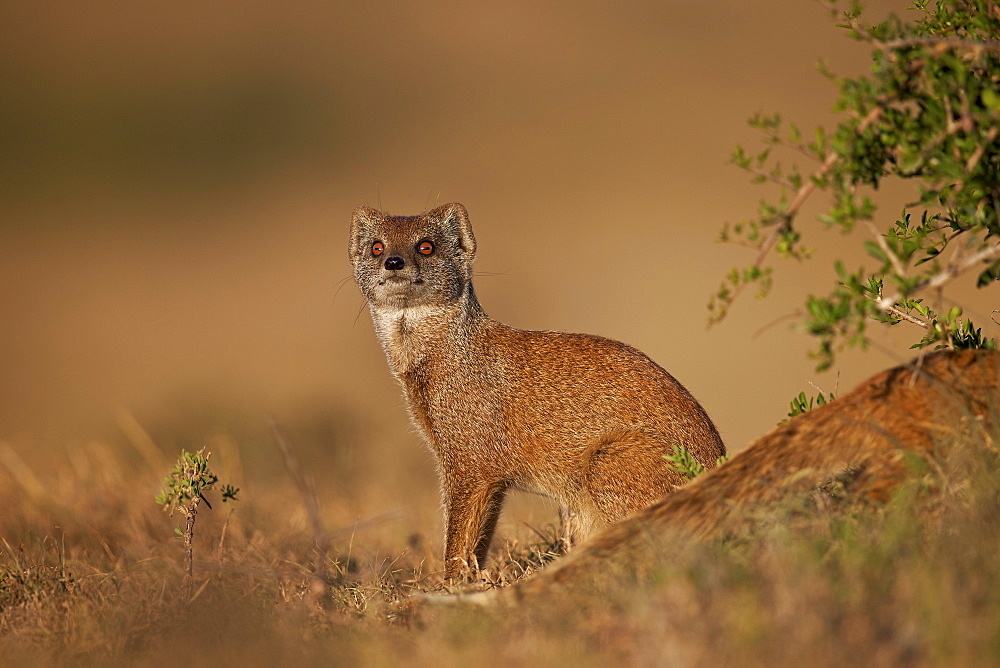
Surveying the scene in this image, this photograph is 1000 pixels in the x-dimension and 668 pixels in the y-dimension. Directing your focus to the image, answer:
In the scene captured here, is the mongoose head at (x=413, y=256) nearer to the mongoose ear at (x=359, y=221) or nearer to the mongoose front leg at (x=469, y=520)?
the mongoose ear at (x=359, y=221)

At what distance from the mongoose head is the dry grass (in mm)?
1903

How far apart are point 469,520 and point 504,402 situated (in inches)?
27.1

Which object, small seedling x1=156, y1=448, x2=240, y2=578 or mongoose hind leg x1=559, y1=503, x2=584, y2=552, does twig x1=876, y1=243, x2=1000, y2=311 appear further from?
small seedling x1=156, y1=448, x2=240, y2=578

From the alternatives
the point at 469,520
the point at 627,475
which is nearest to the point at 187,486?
the point at 469,520

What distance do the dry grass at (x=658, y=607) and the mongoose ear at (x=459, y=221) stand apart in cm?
243

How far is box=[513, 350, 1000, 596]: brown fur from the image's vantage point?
3051 mm

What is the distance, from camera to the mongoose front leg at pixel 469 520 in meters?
5.28

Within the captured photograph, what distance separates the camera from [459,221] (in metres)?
6.39

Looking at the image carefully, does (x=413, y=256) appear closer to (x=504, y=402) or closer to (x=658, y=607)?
(x=504, y=402)

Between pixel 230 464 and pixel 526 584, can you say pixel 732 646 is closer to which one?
pixel 526 584

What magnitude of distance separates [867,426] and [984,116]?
3.29 feet

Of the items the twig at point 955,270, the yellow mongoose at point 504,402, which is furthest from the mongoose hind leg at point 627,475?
the twig at point 955,270

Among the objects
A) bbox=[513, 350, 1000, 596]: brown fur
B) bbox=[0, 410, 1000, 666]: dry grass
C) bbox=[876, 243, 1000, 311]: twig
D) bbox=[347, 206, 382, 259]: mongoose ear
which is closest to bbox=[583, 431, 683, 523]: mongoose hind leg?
bbox=[0, 410, 1000, 666]: dry grass

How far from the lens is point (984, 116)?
9.64ft
